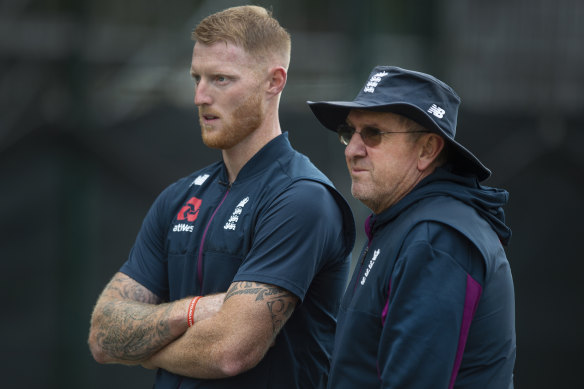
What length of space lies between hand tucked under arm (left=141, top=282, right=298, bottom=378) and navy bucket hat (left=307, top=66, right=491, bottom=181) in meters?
0.71

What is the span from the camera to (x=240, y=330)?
2588 mm

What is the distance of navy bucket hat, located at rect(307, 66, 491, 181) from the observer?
2.35m

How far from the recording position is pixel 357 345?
2.27 meters

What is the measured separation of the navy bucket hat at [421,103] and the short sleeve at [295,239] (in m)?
0.41

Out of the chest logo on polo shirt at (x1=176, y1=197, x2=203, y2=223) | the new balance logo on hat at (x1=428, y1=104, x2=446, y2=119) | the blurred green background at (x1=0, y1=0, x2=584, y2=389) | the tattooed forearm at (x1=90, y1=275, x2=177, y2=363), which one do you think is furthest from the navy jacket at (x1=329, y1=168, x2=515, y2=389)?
the blurred green background at (x1=0, y1=0, x2=584, y2=389)

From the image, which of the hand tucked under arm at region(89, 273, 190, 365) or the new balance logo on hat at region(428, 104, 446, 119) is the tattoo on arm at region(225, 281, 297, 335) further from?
the new balance logo on hat at region(428, 104, 446, 119)

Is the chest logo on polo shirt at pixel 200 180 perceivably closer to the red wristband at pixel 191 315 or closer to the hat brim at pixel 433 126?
the red wristband at pixel 191 315

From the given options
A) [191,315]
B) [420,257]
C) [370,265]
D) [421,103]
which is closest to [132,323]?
[191,315]

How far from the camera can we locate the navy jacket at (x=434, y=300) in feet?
6.70

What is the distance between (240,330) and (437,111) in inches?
39.2

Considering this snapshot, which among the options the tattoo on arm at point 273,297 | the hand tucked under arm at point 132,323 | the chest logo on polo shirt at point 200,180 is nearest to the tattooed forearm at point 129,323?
the hand tucked under arm at point 132,323

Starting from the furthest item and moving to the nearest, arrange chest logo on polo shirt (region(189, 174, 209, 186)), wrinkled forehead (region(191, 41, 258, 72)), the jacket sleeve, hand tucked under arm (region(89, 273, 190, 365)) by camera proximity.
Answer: chest logo on polo shirt (region(189, 174, 209, 186)) → wrinkled forehead (region(191, 41, 258, 72)) → hand tucked under arm (region(89, 273, 190, 365)) → the jacket sleeve

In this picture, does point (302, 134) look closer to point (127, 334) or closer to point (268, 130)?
point (268, 130)

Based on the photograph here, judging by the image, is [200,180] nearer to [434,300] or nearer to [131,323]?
[131,323]
